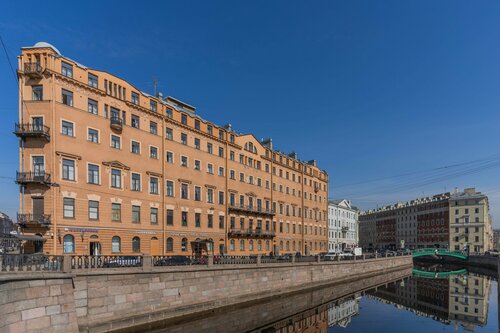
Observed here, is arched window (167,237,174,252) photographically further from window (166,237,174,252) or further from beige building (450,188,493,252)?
beige building (450,188,493,252)

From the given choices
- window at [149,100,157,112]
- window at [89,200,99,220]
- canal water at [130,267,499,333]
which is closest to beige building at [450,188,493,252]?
canal water at [130,267,499,333]

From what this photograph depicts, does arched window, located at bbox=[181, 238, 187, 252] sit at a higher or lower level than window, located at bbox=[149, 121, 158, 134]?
lower

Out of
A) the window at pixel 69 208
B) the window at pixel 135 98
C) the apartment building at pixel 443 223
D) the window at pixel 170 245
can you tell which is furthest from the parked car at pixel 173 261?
the apartment building at pixel 443 223

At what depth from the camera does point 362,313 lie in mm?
32125

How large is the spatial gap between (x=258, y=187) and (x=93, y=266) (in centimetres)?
3761

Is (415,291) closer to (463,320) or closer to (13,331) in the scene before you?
(463,320)

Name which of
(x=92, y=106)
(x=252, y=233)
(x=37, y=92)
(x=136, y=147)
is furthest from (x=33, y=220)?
(x=252, y=233)

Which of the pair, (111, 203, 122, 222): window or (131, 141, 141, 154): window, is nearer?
(111, 203, 122, 222): window

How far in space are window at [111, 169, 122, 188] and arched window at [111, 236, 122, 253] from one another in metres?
5.50

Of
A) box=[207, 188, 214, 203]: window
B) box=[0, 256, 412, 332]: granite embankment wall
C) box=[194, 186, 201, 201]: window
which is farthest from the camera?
box=[207, 188, 214, 203]: window

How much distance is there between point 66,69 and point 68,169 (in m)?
9.85

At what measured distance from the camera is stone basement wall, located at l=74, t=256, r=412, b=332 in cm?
2047

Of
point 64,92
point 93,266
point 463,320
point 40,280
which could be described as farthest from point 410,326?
point 64,92

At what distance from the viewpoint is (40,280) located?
18016mm
